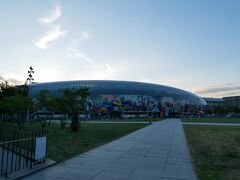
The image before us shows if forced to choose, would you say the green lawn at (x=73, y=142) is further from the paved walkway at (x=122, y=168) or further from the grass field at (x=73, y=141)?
the paved walkway at (x=122, y=168)

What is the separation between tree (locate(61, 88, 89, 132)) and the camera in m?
28.7

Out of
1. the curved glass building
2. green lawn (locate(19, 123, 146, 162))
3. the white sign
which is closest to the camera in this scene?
the white sign

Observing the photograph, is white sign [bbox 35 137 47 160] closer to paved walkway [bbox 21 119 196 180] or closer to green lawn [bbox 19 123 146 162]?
paved walkway [bbox 21 119 196 180]

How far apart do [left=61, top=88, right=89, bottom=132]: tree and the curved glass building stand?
8889 cm

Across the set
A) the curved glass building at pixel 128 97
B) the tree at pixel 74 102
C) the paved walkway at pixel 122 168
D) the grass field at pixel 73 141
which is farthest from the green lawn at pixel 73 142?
the curved glass building at pixel 128 97

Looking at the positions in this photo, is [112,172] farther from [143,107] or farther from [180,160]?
[143,107]

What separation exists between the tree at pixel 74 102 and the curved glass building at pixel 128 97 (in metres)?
88.9

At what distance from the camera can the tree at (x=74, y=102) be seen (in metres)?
28.7

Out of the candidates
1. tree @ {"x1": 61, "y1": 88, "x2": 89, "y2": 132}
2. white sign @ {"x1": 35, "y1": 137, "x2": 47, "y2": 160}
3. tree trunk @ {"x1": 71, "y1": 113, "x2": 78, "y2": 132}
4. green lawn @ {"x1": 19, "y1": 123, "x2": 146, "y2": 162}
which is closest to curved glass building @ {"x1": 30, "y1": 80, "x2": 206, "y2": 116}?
tree @ {"x1": 61, "y1": 88, "x2": 89, "y2": 132}

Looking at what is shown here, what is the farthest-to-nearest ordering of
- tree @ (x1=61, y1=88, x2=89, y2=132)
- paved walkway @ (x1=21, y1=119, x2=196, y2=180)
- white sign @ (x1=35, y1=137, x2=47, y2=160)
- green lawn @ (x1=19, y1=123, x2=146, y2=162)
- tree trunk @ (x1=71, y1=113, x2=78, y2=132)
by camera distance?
1. tree @ (x1=61, y1=88, x2=89, y2=132)
2. tree trunk @ (x1=71, y1=113, x2=78, y2=132)
3. green lawn @ (x1=19, y1=123, x2=146, y2=162)
4. white sign @ (x1=35, y1=137, x2=47, y2=160)
5. paved walkway @ (x1=21, y1=119, x2=196, y2=180)

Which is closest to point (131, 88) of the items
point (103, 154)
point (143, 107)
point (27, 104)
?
point (143, 107)

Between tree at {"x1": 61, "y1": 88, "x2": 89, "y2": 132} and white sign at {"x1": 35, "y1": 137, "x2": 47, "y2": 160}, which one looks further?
tree at {"x1": 61, "y1": 88, "x2": 89, "y2": 132}

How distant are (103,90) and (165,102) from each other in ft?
107

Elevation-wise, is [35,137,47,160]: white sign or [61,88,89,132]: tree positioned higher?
[61,88,89,132]: tree
